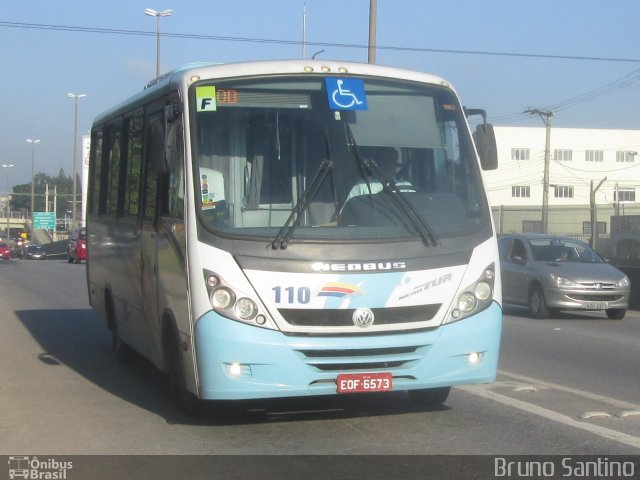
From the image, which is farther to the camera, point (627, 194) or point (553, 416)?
point (627, 194)

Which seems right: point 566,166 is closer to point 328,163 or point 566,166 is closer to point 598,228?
point 598,228

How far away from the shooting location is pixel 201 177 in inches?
305

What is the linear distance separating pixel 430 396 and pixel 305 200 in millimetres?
2288

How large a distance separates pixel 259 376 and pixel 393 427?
1.34m

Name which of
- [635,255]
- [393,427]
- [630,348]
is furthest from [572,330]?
[635,255]

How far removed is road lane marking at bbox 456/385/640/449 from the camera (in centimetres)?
737

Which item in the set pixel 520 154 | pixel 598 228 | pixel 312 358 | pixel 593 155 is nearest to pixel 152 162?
pixel 312 358

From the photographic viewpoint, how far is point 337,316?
7.32m

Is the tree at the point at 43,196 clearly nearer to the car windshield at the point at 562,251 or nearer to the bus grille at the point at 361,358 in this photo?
the car windshield at the point at 562,251

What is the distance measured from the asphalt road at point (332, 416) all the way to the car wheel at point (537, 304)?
5207 mm

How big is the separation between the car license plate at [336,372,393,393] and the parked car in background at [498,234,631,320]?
444 inches

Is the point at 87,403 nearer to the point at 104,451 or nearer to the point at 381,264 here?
the point at 104,451

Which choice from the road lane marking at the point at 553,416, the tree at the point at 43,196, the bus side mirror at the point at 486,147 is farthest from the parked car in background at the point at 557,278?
the tree at the point at 43,196

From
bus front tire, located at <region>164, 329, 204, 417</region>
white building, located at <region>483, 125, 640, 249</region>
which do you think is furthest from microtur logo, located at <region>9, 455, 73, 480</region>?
white building, located at <region>483, 125, 640, 249</region>
